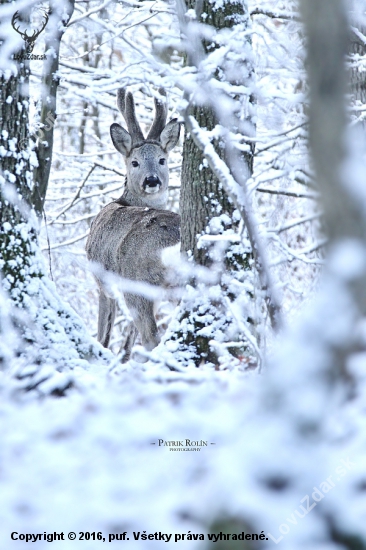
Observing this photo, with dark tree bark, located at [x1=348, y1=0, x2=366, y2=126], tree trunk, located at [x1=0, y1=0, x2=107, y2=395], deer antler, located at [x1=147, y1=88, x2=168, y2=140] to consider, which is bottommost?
tree trunk, located at [x1=0, y1=0, x2=107, y2=395]

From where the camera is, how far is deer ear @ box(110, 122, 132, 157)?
283 inches

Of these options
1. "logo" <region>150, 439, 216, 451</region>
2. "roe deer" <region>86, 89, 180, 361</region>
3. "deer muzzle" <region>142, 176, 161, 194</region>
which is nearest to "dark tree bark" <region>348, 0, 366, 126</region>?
"roe deer" <region>86, 89, 180, 361</region>

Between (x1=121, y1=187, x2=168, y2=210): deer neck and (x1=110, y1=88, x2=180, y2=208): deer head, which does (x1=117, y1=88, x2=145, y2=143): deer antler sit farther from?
(x1=121, y1=187, x2=168, y2=210): deer neck

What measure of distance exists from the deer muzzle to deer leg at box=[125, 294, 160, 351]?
1449 mm

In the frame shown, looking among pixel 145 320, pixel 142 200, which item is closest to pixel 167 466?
pixel 145 320

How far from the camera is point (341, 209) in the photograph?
76.3 inches

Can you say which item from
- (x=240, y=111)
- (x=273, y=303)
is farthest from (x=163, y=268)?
(x=273, y=303)

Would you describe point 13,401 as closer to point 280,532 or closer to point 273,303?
point 273,303

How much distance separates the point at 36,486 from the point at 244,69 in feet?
9.63

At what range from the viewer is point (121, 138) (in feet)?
23.7

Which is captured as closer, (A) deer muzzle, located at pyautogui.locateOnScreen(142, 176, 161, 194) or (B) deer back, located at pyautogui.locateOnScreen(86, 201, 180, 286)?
(B) deer back, located at pyautogui.locateOnScreen(86, 201, 180, 286)

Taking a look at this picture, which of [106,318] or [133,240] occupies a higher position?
[133,240]

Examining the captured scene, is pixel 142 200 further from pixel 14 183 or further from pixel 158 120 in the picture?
pixel 14 183

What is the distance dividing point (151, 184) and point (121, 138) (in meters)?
0.62
